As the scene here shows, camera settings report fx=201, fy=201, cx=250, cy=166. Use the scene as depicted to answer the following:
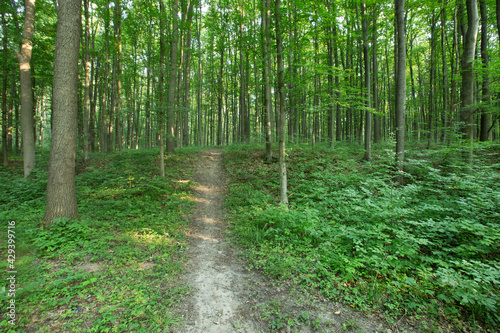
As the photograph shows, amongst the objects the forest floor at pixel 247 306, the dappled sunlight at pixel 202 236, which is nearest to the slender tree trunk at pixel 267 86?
the dappled sunlight at pixel 202 236

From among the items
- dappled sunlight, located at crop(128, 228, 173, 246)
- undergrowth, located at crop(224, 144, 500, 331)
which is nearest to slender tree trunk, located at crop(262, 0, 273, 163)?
undergrowth, located at crop(224, 144, 500, 331)

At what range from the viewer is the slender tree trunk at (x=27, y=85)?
8.74 meters

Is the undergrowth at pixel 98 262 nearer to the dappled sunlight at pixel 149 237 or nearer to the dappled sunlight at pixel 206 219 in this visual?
the dappled sunlight at pixel 149 237

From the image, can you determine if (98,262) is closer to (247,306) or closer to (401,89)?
(247,306)

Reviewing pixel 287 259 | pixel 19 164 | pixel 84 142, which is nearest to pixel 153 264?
pixel 287 259

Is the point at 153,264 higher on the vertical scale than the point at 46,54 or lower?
lower

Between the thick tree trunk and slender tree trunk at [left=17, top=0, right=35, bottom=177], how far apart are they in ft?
21.2

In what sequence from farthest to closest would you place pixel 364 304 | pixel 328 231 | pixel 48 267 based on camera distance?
pixel 328 231, pixel 48 267, pixel 364 304

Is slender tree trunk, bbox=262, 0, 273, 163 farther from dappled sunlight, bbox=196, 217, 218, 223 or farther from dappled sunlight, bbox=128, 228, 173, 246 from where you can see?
dappled sunlight, bbox=128, 228, 173, 246

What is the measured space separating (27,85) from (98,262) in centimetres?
1065

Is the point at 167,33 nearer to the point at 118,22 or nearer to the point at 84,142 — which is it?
the point at 118,22

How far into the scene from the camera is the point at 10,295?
9.34 feet

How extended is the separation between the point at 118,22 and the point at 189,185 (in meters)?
11.4

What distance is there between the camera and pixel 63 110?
4.99 metres
